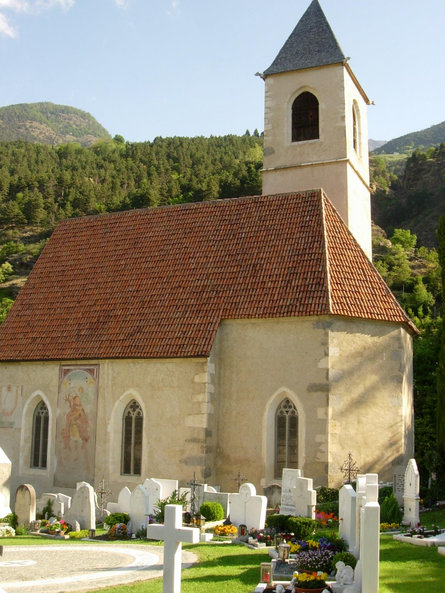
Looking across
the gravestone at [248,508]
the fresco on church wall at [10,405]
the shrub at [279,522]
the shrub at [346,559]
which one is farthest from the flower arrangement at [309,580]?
the fresco on church wall at [10,405]

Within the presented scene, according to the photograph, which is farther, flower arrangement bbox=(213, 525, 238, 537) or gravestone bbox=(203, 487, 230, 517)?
gravestone bbox=(203, 487, 230, 517)

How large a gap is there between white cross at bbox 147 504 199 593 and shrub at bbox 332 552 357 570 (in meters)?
3.28

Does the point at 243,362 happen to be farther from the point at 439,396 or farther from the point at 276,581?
the point at 276,581

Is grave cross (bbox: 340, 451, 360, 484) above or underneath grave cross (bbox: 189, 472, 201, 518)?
above

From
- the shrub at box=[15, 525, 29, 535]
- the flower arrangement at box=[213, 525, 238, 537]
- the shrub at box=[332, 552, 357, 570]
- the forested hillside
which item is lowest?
the shrub at box=[15, 525, 29, 535]

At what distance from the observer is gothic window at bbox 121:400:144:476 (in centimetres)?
2139

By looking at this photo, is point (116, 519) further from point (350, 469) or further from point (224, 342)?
point (224, 342)

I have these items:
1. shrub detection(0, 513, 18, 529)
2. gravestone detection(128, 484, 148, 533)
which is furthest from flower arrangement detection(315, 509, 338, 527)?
shrub detection(0, 513, 18, 529)

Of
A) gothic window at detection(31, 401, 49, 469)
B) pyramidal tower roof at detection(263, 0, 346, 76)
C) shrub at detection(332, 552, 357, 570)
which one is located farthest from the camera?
pyramidal tower roof at detection(263, 0, 346, 76)

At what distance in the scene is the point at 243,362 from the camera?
20531 mm

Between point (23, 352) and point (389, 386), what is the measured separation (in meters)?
11.9

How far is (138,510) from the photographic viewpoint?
1639 centimetres

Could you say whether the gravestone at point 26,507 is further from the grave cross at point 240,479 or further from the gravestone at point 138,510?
the grave cross at point 240,479

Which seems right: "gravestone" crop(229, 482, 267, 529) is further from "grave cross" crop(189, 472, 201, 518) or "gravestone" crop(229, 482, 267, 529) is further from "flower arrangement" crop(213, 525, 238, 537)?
"grave cross" crop(189, 472, 201, 518)
